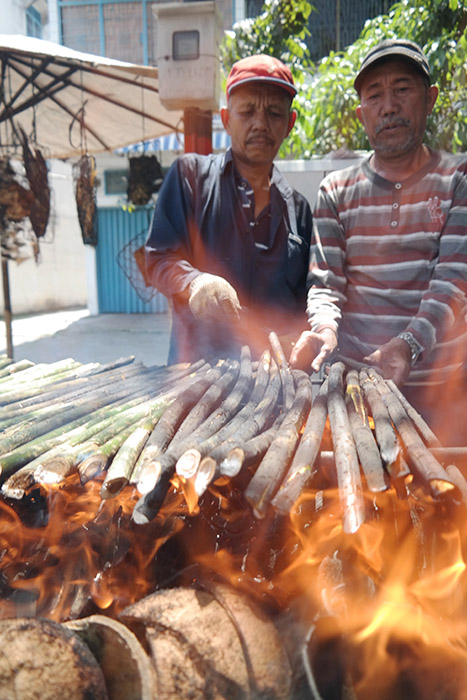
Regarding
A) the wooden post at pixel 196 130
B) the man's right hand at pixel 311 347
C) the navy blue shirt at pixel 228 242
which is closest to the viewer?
the man's right hand at pixel 311 347

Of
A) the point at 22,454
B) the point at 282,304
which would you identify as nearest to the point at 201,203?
the point at 282,304

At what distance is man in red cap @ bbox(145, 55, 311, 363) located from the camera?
2.78m

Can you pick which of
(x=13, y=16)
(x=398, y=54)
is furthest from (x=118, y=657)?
(x=13, y=16)

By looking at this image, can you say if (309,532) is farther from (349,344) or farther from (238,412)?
(349,344)

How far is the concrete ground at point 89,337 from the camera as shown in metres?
8.51

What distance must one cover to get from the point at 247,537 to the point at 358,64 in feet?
19.5

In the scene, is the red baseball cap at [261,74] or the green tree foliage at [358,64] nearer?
the red baseball cap at [261,74]

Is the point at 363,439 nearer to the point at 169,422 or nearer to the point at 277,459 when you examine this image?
the point at 277,459

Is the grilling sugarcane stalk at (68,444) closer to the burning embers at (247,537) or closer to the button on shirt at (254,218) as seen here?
the burning embers at (247,537)

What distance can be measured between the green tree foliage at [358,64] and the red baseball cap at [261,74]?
10.2 ft

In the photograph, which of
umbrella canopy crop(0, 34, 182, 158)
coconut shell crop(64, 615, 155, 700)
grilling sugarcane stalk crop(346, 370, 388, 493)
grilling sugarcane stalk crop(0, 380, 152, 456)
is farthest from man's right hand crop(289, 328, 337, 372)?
umbrella canopy crop(0, 34, 182, 158)

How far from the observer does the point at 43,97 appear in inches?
250

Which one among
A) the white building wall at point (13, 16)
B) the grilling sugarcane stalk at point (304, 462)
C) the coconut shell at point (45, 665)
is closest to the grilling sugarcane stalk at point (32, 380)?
the coconut shell at point (45, 665)

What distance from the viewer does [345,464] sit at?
1309 mm
